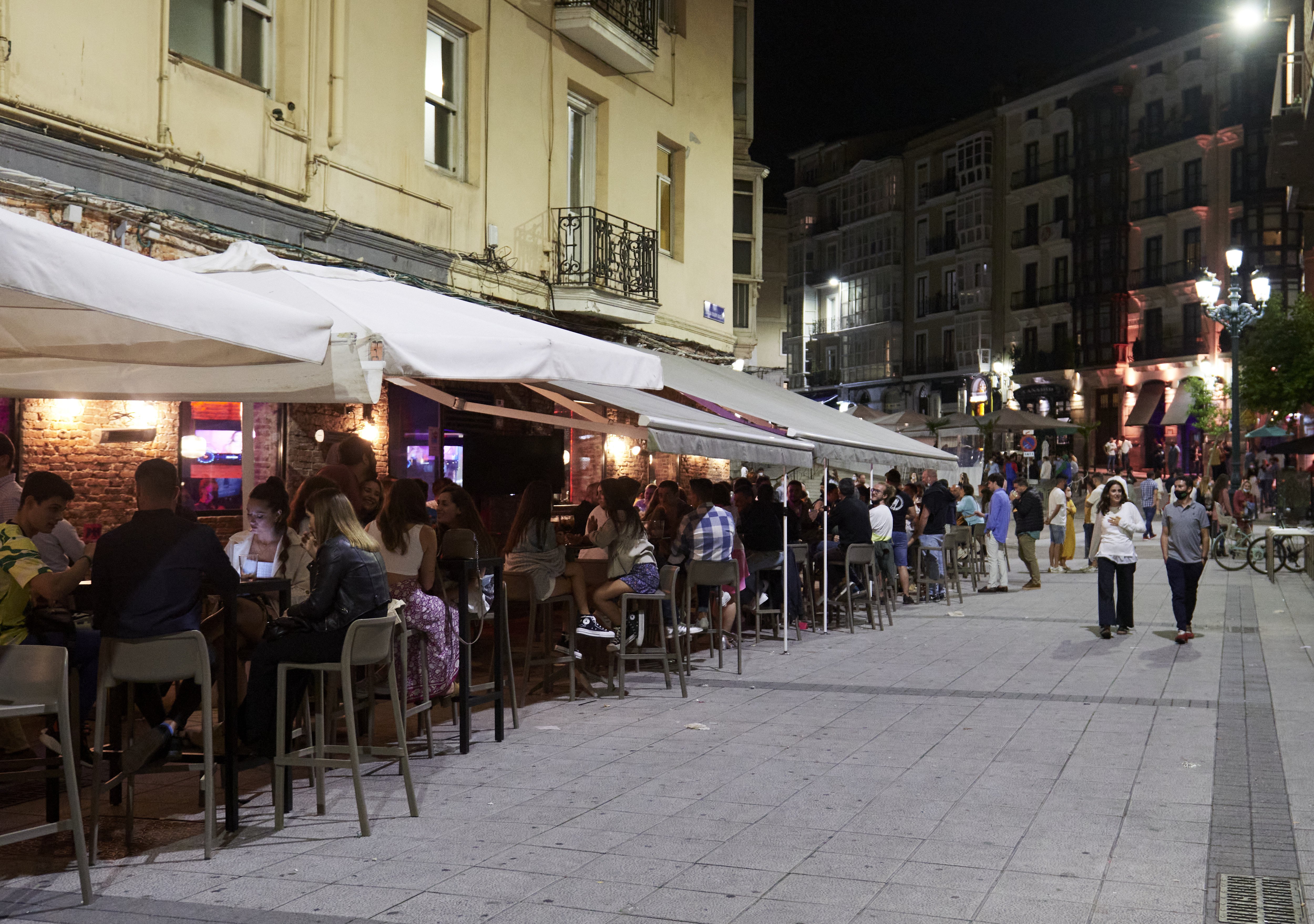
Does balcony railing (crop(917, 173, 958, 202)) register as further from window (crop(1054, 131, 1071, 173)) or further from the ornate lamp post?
the ornate lamp post

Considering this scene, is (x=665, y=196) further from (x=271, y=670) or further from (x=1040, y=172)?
(x=1040, y=172)

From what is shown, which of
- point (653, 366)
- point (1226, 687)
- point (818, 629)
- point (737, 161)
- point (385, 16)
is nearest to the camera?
point (653, 366)

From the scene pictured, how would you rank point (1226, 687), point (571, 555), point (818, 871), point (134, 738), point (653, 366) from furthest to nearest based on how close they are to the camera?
1. point (571, 555)
2. point (1226, 687)
3. point (653, 366)
4. point (134, 738)
5. point (818, 871)

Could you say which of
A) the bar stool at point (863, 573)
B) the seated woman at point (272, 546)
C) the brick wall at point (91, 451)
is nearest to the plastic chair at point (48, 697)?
→ the seated woman at point (272, 546)

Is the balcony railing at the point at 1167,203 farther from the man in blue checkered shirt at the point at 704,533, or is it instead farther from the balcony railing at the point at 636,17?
the man in blue checkered shirt at the point at 704,533

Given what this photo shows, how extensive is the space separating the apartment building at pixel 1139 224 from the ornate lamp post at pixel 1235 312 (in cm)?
2418

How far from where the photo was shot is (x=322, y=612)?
235 inches

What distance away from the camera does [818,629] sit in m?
14.3

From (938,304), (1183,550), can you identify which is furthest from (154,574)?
(938,304)

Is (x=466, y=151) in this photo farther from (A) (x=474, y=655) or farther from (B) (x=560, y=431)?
(A) (x=474, y=655)

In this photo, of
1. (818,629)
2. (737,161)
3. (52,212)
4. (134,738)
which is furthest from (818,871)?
(737,161)

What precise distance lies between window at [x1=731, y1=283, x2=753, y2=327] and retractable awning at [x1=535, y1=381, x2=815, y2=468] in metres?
18.3

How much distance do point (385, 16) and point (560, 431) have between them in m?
5.85

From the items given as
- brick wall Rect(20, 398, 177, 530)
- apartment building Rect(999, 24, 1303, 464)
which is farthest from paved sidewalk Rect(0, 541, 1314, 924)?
apartment building Rect(999, 24, 1303, 464)
